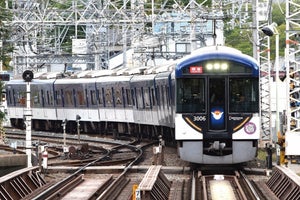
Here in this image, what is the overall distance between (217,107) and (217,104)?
0.07 meters

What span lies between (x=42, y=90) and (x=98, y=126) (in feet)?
13.1

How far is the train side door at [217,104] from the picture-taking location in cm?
2006

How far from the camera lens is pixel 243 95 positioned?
66.1 ft

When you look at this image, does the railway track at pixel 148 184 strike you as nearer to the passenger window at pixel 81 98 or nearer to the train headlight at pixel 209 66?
the train headlight at pixel 209 66

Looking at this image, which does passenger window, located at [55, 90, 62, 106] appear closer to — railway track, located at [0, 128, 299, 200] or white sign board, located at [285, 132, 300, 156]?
railway track, located at [0, 128, 299, 200]

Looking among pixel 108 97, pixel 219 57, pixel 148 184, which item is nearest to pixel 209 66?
pixel 219 57

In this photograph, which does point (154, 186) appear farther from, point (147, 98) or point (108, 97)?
point (108, 97)

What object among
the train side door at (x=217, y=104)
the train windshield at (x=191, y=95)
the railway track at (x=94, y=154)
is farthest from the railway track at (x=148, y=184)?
the train windshield at (x=191, y=95)

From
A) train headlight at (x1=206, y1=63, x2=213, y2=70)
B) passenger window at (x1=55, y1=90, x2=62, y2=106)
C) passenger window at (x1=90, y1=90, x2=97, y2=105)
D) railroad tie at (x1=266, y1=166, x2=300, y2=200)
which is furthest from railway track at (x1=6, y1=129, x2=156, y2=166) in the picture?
passenger window at (x1=55, y1=90, x2=62, y2=106)

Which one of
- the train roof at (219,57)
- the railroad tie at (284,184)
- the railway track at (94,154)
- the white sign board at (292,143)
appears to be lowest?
the railway track at (94,154)

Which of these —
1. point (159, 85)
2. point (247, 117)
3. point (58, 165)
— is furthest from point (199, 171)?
point (159, 85)

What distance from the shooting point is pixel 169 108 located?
24.2 m

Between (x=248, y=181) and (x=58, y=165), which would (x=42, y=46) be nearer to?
(x=58, y=165)

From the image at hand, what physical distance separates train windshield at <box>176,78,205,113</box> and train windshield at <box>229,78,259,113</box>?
0.57 m
